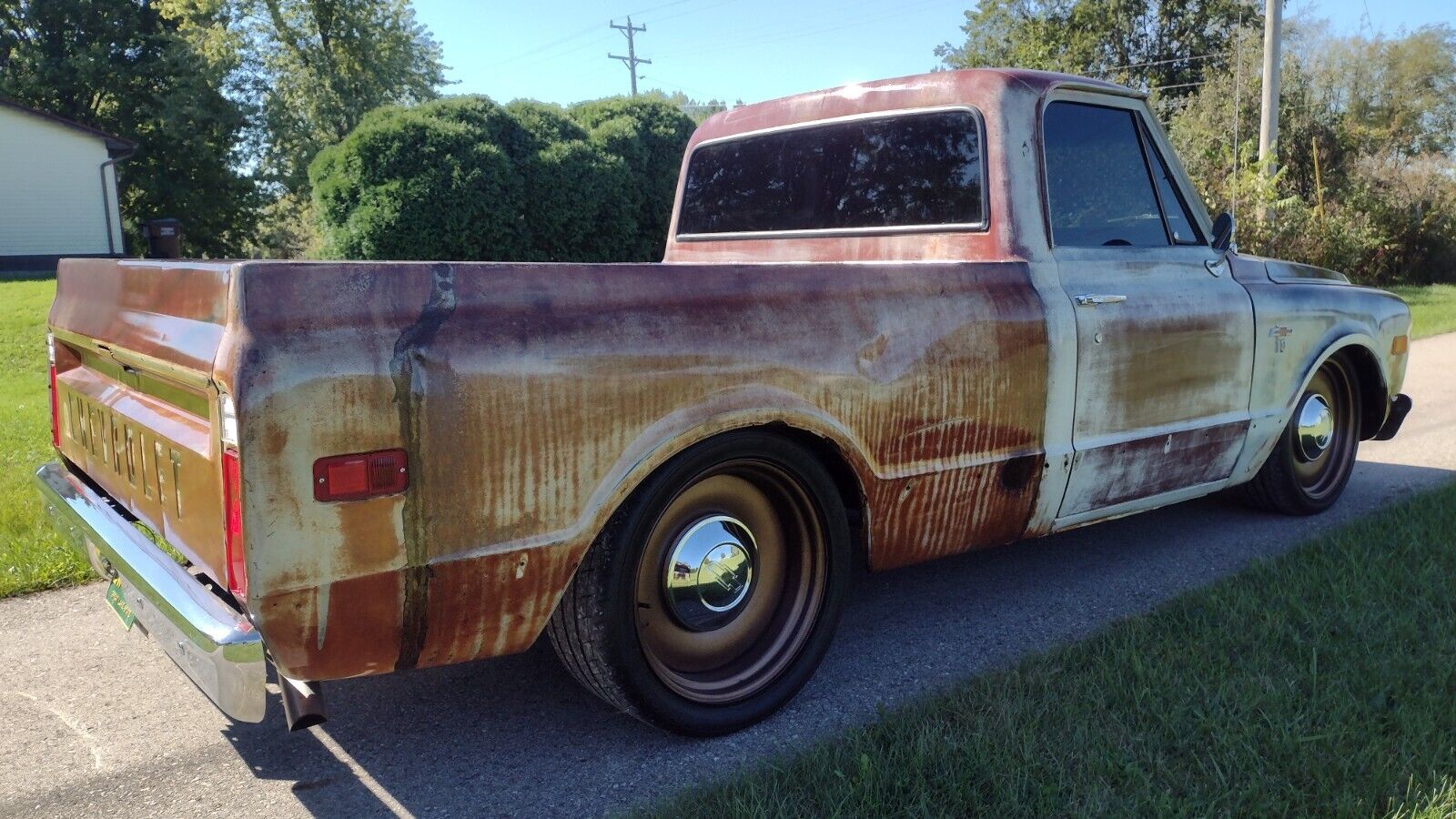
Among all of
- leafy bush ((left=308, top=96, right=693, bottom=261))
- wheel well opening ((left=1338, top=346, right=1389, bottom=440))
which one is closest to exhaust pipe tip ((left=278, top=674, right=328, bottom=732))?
wheel well opening ((left=1338, top=346, right=1389, bottom=440))

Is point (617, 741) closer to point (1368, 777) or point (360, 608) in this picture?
point (360, 608)

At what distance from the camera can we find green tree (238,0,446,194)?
28.8m

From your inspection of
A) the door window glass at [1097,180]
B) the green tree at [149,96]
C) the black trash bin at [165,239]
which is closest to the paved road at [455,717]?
the door window glass at [1097,180]

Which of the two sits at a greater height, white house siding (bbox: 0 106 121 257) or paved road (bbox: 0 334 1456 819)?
white house siding (bbox: 0 106 121 257)

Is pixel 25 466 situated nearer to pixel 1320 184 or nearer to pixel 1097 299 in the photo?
pixel 1097 299

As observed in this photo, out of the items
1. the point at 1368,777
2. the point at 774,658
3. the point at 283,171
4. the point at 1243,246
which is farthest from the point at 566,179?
the point at 283,171

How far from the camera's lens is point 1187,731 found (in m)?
2.83

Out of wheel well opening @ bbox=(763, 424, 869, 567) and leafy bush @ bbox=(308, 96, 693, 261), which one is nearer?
wheel well opening @ bbox=(763, 424, 869, 567)

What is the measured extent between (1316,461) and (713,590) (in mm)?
3554

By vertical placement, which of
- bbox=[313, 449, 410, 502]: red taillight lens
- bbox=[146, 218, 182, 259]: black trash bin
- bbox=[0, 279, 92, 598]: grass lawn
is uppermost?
bbox=[146, 218, 182, 259]: black trash bin

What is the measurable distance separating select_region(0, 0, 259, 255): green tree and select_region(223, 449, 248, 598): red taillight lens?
1331 inches

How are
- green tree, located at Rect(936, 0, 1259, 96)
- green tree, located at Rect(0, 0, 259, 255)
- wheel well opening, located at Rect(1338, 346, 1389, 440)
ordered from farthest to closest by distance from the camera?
green tree, located at Rect(936, 0, 1259, 96) → green tree, located at Rect(0, 0, 259, 255) → wheel well opening, located at Rect(1338, 346, 1389, 440)

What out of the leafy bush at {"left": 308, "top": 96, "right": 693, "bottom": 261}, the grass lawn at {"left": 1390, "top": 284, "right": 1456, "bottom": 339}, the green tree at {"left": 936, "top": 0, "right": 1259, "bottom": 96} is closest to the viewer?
the grass lawn at {"left": 1390, "top": 284, "right": 1456, "bottom": 339}

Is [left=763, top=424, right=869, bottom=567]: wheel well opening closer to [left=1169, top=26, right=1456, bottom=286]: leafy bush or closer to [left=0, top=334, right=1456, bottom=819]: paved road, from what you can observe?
[left=0, top=334, right=1456, bottom=819]: paved road
